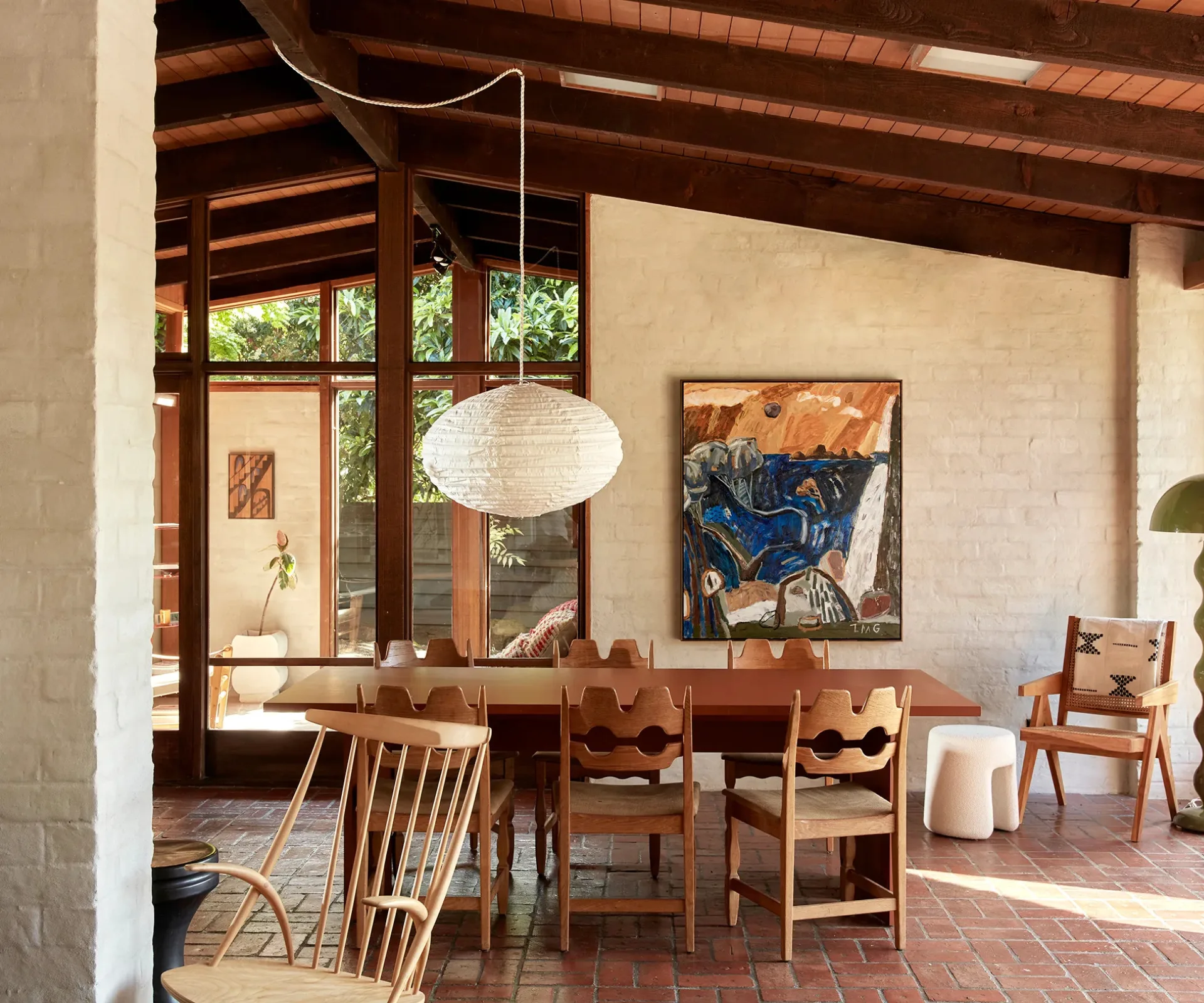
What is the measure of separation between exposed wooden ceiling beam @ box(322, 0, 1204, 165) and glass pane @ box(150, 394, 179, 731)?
288 centimetres

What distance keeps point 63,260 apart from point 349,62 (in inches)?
127

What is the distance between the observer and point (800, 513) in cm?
654

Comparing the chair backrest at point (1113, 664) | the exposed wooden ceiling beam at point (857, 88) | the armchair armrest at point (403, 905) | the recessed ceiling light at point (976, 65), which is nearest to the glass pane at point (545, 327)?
the exposed wooden ceiling beam at point (857, 88)

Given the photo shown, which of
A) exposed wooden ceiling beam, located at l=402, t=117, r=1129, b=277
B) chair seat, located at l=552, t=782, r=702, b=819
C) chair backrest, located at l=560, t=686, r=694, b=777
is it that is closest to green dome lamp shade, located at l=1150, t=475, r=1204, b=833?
exposed wooden ceiling beam, located at l=402, t=117, r=1129, b=277

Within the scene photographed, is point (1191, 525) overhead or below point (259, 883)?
overhead

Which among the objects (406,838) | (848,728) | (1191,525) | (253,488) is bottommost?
(406,838)

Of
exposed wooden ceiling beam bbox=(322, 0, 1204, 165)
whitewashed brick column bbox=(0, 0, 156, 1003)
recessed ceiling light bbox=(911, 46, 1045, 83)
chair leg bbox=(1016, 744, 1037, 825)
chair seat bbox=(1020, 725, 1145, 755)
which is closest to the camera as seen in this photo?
whitewashed brick column bbox=(0, 0, 156, 1003)

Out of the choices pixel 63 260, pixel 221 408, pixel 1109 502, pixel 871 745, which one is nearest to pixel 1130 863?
pixel 871 745

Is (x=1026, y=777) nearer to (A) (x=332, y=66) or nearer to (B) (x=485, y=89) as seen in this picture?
(B) (x=485, y=89)

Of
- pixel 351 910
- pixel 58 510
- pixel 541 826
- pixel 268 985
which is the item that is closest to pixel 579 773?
pixel 541 826

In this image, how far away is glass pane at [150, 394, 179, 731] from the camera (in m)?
6.78

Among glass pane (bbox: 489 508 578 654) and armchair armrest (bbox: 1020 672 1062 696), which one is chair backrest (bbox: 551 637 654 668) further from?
armchair armrest (bbox: 1020 672 1062 696)

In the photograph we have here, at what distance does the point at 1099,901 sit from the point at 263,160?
5763 mm

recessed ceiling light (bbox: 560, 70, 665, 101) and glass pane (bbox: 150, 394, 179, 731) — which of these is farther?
glass pane (bbox: 150, 394, 179, 731)
